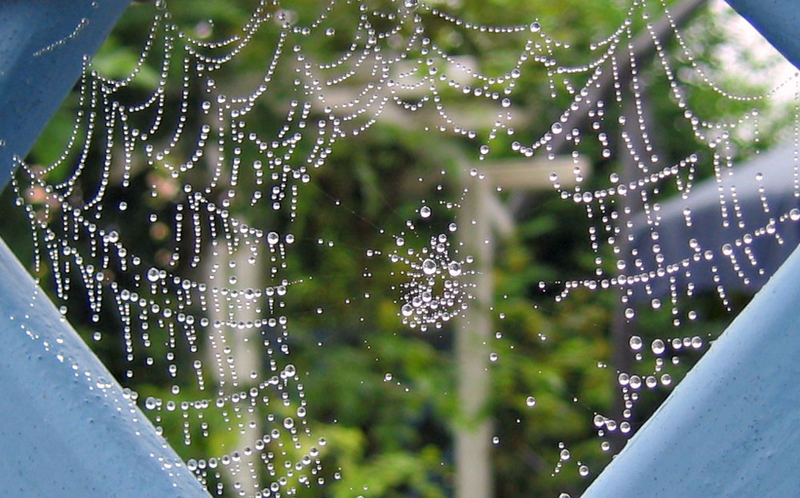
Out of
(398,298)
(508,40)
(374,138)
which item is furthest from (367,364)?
(508,40)

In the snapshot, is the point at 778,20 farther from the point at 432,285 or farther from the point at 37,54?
the point at 432,285

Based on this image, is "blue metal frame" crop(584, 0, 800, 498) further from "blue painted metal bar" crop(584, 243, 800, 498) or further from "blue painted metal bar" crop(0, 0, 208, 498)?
"blue painted metal bar" crop(0, 0, 208, 498)

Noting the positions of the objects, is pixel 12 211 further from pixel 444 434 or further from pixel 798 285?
pixel 798 285

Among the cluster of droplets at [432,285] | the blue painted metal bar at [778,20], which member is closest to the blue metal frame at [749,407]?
the blue painted metal bar at [778,20]

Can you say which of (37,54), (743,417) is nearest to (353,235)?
(37,54)

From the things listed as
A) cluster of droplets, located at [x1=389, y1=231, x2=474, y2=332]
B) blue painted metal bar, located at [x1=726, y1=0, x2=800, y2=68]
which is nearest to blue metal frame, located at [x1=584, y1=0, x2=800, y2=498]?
blue painted metal bar, located at [x1=726, y1=0, x2=800, y2=68]

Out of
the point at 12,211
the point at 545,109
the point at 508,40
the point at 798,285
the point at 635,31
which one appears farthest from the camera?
the point at 635,31

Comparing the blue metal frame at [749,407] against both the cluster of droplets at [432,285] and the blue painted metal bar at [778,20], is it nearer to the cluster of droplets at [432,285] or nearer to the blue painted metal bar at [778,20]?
the blue painted metal bar at [778,20]
